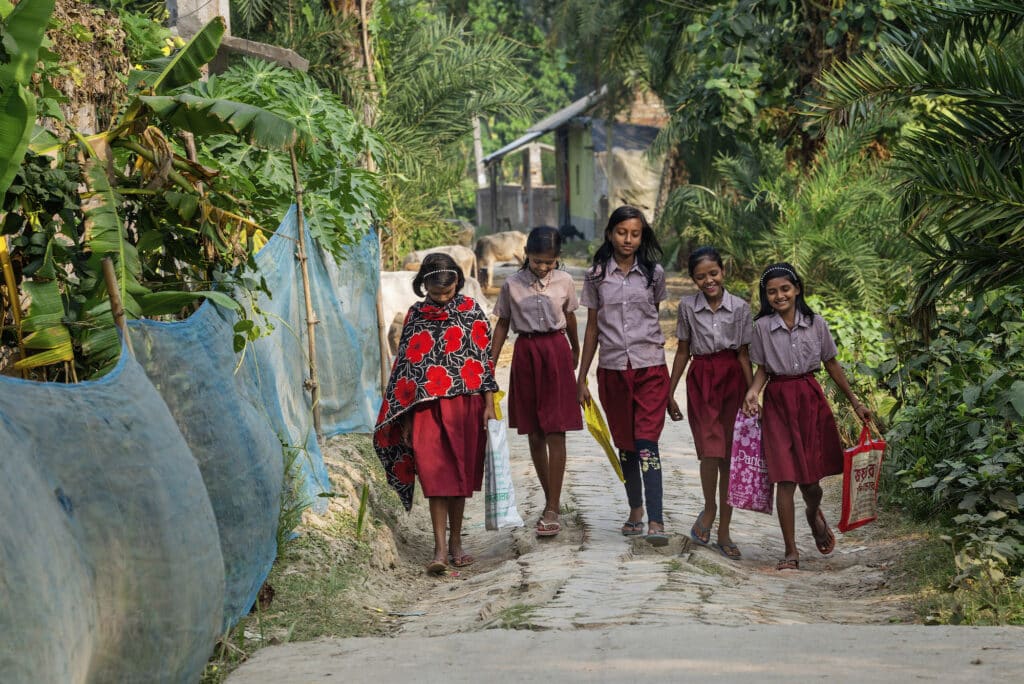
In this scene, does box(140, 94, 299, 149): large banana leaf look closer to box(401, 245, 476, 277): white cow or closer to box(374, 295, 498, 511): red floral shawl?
box(374, 295, 498, 511): red floral shawl

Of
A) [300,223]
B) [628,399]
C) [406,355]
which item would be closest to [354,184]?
[300,223]

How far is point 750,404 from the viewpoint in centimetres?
640

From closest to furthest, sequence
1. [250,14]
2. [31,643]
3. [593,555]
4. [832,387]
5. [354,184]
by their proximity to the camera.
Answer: [31,643] → [593,555] → [354,184] → [832,387] → [250,14]

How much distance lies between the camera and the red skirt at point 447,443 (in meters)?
6.58

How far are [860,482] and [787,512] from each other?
0.41 metres

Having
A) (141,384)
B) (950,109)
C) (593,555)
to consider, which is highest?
(950,109)

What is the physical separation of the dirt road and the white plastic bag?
0.76 ft

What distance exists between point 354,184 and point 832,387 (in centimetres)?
422

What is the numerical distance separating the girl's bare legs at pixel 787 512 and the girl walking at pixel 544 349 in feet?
3.71

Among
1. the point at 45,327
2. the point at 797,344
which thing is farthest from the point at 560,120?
the point at 45,327

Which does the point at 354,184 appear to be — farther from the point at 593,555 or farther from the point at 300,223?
the point at 593,555

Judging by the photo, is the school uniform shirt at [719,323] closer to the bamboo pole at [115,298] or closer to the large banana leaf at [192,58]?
the large banana leaf at [192,58]

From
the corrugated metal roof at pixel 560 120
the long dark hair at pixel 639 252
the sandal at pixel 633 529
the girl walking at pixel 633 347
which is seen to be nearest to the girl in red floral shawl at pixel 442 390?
the girl walking at pixel 633 347

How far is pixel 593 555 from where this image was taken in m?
6.38
